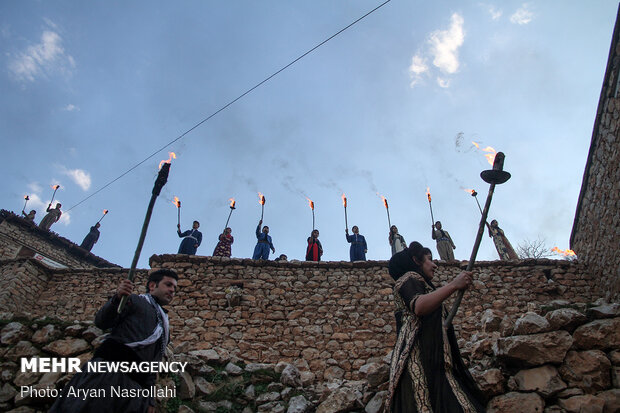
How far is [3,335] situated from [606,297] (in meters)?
10.5

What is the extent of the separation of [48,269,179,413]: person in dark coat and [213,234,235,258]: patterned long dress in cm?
693

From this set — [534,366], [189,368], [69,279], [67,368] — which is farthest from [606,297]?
[69,279]

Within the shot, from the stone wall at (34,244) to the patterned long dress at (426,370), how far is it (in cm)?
1494

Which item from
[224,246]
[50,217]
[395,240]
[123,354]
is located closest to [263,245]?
[224,246]

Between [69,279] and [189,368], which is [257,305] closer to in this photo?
[189,368]

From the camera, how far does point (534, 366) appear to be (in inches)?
127

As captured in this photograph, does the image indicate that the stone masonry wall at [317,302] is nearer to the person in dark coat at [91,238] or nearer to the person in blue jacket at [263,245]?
the person in blue jacket at [263,245]

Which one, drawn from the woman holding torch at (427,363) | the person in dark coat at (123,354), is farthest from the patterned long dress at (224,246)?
the woman holding torch at (427,363)

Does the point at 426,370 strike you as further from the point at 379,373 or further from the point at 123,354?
the point at 123,354

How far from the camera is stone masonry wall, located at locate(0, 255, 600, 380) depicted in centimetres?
710

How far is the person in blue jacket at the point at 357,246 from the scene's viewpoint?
392 inches

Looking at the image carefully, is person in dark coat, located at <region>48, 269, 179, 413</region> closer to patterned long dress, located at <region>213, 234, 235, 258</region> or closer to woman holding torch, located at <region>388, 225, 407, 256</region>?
patterned long dress, located at <region>213, 234, 235, 258</region>

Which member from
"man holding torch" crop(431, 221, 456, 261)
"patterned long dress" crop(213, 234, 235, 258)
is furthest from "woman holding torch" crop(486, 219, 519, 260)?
"patterned long dress" crop(213, 234, 235, 258)

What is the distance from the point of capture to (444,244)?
1002 cm
